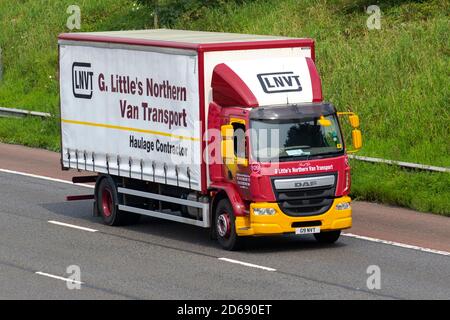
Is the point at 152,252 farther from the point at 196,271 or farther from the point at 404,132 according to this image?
the point at 404,132

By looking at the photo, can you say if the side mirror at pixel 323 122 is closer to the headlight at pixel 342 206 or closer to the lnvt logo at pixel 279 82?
the lnvt logo at pixel 279 82

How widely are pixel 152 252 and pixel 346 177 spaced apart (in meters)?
3.33

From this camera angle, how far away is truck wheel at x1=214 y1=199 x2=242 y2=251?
19922 millimetres

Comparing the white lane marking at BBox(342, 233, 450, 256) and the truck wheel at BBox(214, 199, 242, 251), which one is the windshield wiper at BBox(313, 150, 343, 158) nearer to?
the truck wheel at BBox(214, 199, 242, 251)

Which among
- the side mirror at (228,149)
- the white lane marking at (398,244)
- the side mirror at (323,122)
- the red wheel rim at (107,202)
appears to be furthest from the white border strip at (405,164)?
the side mirror at (228,149)

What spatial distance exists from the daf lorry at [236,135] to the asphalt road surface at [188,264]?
1.65ft

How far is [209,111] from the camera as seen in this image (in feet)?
66.1

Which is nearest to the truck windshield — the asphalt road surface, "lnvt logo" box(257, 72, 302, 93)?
"lnvt logo" box(257, 72, 302, 93)

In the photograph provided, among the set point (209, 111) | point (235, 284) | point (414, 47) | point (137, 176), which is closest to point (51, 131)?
point (414, 47)

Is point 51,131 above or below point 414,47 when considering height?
below

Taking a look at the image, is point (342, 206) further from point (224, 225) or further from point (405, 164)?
point (405, 164)

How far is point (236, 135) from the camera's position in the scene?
65.6ft

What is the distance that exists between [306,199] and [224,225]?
4.56 feet

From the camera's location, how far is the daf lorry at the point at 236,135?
19.7m
